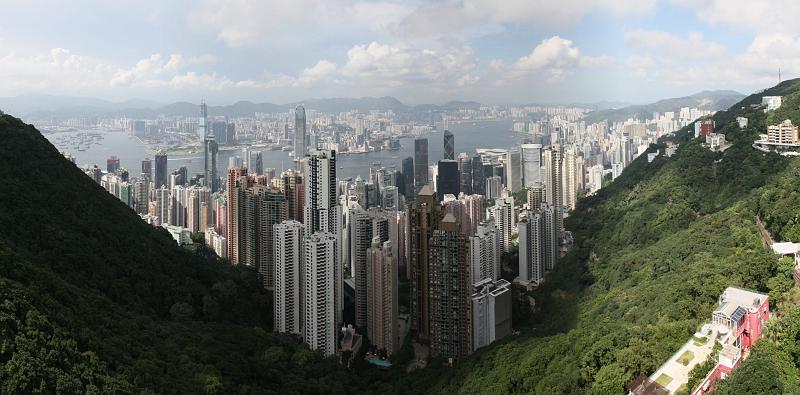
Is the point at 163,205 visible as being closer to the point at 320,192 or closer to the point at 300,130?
the point at 300,130

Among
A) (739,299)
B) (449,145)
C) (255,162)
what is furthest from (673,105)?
(739,299)

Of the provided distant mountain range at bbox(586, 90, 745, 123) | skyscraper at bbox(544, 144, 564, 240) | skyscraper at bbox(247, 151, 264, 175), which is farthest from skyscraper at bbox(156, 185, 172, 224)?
distant mountain range at bbox(586, 90, 745, 123)

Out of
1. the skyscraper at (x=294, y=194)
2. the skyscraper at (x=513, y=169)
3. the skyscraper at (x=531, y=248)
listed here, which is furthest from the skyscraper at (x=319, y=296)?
the skyscraper at (x=513, y=169)

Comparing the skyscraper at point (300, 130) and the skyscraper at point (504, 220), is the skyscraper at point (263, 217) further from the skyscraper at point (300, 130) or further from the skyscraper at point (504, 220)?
the skyscraper at point (300, 130)

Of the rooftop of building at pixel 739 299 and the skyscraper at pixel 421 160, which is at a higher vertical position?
the skyscraper at pixel 421 160

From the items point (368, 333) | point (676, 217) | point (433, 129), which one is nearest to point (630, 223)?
point (676, 217)

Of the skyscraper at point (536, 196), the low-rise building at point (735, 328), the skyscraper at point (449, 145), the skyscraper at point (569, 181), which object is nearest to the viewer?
the low-rise building at point (735, 328)

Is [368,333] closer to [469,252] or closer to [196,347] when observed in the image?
[469,252]
